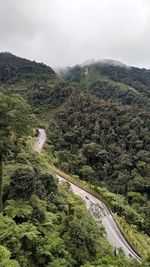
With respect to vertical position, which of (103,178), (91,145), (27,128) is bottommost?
(103,178)

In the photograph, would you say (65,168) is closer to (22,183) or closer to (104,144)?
(104,144)

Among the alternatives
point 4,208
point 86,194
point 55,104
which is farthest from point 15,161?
point 55,104

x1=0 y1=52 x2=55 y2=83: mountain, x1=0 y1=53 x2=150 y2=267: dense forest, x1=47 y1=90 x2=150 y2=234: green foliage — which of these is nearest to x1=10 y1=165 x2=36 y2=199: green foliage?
x1=0 y1=53 x2=150 y2=267: dense forest

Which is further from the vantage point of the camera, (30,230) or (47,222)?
(47,222)

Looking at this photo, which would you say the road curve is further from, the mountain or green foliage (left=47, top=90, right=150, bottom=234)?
the mountain

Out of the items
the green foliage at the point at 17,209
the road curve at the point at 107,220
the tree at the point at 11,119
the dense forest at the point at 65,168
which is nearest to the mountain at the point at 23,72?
the dense forest at the point at 65,168

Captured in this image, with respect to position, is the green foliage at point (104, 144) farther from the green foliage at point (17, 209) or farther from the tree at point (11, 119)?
the green foliage at point (17, 209)

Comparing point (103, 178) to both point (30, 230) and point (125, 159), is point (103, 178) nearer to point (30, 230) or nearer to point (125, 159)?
point (125, 159)
